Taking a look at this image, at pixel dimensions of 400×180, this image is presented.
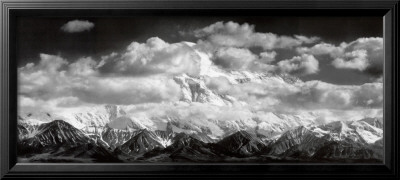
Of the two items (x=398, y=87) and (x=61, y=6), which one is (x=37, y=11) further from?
(x=398, y=87)

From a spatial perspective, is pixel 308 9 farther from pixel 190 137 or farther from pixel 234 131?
pixel 190 137

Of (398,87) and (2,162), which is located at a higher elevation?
(398,87)

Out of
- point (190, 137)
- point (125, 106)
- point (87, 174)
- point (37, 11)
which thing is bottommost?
point (87, 174)

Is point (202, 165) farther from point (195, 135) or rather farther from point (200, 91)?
point (200, 91)

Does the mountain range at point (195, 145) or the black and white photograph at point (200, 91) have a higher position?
the black and white photograph at point (200, 91)

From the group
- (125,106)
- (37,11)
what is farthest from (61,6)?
(125,106)
